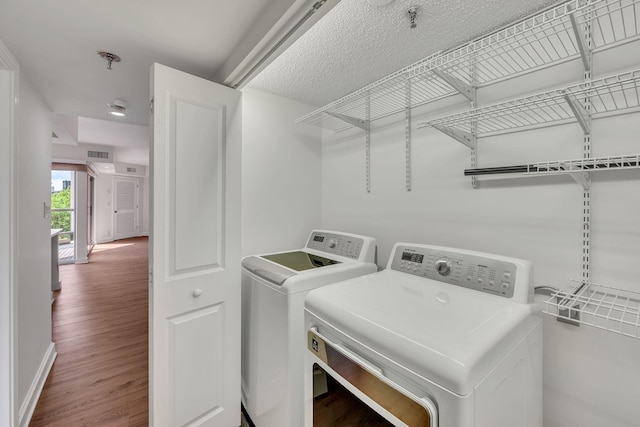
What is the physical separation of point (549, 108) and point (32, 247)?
3014mm

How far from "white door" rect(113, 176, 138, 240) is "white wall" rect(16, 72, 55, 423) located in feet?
23.3

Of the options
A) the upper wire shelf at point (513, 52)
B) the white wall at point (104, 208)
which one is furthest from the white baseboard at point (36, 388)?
the white wall at point (104, 208)

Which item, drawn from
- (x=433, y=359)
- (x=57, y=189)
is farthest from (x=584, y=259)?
(x=57, y=189)

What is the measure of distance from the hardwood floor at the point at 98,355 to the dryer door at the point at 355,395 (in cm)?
140

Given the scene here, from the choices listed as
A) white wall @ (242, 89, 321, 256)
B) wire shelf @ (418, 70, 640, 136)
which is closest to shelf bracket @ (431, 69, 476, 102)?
wire shelf @ (418, 70, 640, 136)

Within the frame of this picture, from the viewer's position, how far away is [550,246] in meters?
1.14

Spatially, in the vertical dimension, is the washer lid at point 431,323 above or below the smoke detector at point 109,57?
below

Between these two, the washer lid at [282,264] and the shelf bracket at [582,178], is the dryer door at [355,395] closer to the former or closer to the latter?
the washer lid at [282,264]

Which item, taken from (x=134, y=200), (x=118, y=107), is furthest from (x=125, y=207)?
(x=118, y=107)

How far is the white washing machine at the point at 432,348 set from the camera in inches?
25.8

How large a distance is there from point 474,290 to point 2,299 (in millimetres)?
2221

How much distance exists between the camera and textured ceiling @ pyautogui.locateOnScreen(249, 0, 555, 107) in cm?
108

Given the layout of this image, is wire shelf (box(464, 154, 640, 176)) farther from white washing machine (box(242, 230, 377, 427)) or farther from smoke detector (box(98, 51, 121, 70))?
smoke detector (box(98, 51, 121, 70))

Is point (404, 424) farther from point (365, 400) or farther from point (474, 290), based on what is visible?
point (474, 290)
